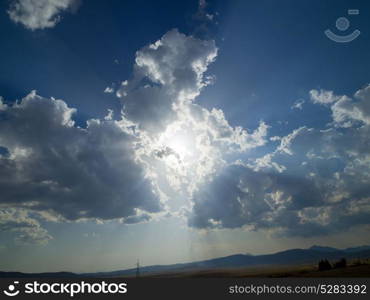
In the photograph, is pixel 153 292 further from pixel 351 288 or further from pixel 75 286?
pixel 351 288

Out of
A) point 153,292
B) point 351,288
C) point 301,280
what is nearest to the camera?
point 153,292

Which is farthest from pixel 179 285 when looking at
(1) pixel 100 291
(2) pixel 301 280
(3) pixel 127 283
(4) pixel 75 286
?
(2) pixel 301 280

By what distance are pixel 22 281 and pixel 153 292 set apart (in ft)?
75.5

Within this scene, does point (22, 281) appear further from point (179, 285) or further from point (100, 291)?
point (179, 285)


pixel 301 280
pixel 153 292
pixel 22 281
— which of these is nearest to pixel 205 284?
pixel 153 292

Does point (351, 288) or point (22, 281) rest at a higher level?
point (22, 281)

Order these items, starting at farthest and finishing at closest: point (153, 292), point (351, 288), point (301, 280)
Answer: point (301, 280), point (351, 288), point (153, 292)

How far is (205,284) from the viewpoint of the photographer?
50219 millimetres

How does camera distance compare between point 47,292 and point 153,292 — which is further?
point 47,292

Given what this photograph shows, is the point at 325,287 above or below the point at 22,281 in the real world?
below

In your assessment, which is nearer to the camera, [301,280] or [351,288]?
[351,288]

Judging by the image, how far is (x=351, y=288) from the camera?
163 ft

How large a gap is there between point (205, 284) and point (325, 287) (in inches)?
763

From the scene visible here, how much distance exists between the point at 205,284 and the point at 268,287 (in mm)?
10189
